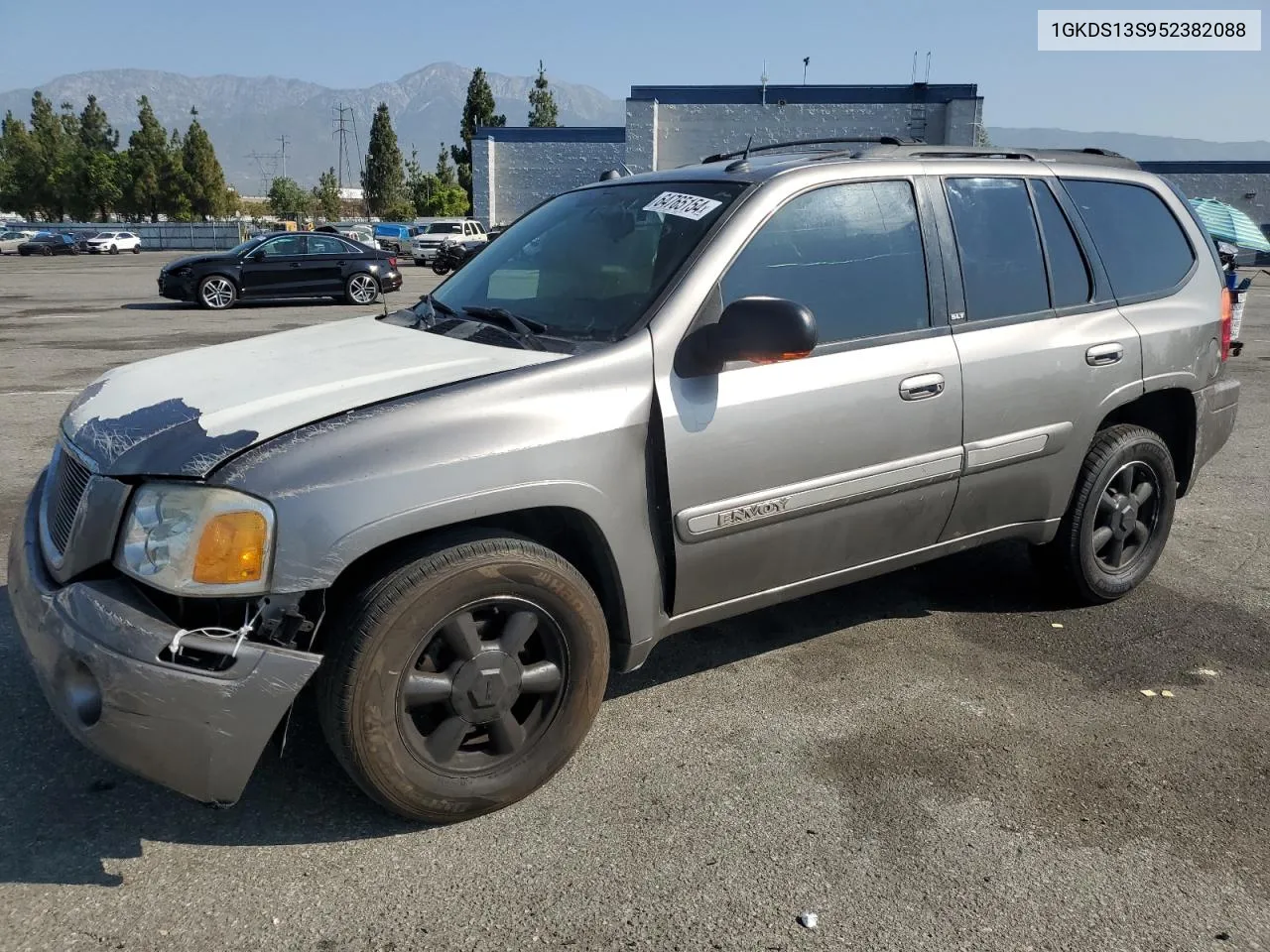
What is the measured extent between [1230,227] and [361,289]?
14607 millimetres

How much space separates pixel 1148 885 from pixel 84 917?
8.37 ft

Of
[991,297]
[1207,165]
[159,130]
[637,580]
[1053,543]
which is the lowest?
[1053,543]

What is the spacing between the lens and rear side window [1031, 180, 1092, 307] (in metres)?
3.99

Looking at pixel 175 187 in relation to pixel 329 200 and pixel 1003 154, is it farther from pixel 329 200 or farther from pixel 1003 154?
pixel 1003 154

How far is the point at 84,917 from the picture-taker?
7.88 feet

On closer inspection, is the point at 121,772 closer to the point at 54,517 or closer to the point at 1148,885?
the point at 54,517

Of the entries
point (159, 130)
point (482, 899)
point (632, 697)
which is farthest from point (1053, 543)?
point (159, 130)

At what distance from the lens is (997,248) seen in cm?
382

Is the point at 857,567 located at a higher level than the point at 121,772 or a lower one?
higher

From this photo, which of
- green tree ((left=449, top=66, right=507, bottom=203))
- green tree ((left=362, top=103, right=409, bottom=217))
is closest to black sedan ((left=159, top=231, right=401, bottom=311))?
green tree ((left=449, top=66, right=507, bottom=203))

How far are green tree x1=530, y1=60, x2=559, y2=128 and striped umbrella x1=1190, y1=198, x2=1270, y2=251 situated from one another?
220 feet

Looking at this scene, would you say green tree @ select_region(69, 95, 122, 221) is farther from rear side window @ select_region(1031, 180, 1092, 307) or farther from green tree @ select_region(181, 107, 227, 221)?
rear side window @ select_region(1031, 180, 1092, 307)

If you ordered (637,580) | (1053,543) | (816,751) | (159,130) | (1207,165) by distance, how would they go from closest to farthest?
1. (637,580)
2. (816,751)
3. (1053,543)
4. (1207,165)
5. (159,130)

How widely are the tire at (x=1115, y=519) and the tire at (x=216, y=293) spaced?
17.3m
